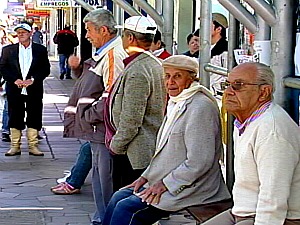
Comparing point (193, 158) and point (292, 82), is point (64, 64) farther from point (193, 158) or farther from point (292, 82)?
point (292, 82)

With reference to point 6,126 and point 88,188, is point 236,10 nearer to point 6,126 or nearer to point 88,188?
point 88,188

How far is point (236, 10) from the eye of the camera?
4.82m

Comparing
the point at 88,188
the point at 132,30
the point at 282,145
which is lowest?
the point at 88,188

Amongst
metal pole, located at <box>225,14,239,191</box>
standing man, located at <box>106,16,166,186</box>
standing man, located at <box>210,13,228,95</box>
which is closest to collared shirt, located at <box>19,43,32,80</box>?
standing man, located at <box>210,13,228,95</box>

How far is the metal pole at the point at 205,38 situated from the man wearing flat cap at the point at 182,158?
1.43m

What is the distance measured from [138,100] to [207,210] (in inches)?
40.7

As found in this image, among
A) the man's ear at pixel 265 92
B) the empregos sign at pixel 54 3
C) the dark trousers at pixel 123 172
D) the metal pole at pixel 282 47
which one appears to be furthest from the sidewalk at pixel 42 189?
the empregos sign at pixel 54 3

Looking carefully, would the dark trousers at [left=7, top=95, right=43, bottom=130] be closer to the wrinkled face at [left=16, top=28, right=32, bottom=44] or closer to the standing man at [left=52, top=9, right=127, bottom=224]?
the wrinkled face at [left=16, top=28, right=32, bottom=44]

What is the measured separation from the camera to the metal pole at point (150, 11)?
8.14 metres

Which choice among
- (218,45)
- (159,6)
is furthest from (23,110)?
(218,45)

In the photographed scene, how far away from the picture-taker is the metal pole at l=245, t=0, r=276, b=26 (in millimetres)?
4402

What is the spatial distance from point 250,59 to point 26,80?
5.55m

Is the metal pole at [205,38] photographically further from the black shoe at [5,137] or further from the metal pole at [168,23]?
the black shoe at [5,137]

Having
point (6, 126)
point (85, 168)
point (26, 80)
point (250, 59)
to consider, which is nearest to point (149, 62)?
point (250, 59)
